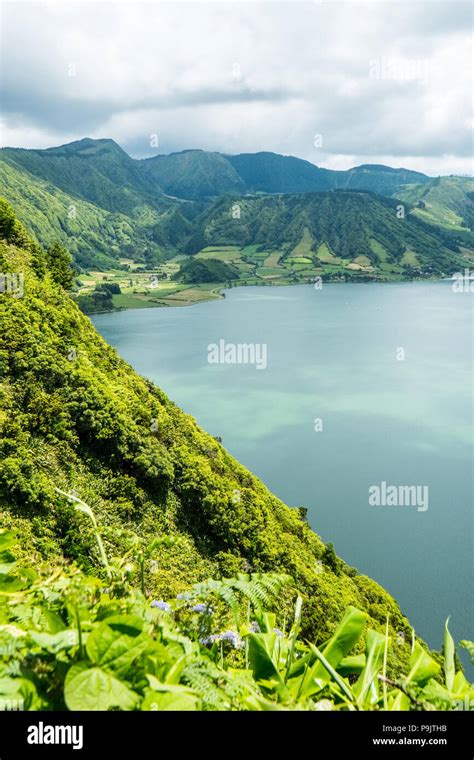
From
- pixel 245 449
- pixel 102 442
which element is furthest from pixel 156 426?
pixel 245 449

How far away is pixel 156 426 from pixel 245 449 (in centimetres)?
3091

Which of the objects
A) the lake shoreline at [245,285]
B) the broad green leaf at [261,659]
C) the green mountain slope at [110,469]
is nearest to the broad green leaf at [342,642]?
the broad green leaf at [261,659]

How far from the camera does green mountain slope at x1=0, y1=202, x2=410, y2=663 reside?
1338cm

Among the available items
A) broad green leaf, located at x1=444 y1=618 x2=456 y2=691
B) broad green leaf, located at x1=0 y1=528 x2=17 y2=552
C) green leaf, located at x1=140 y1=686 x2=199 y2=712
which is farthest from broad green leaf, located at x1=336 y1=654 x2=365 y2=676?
broad green leaf, located at x1=0 y1=528 x2=17 y2=552

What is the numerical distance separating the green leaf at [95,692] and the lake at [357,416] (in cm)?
3107

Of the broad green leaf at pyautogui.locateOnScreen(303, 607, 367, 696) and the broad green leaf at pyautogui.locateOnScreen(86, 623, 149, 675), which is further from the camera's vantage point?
the broad green leaf at pyautogui.locateOnScreen(303, 607, 367, 696)

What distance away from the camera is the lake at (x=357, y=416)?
34469 millimetres

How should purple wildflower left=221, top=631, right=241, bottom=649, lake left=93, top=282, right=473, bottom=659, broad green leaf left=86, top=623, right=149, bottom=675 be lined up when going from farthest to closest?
1. lake left=93, top=282, right=473, bottom=659
2. purple wildflower left=221, top=631, right=241, bottom=649
3. broad green leaf left=86, top=623, right=149, bottom=675

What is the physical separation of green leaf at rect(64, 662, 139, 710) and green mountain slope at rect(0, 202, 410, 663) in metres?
11.0

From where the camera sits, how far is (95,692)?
1189mm

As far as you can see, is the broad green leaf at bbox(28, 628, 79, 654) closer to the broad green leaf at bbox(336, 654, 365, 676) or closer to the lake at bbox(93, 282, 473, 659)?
the broad green leaf at bbox(336, 654, 365, 676)
